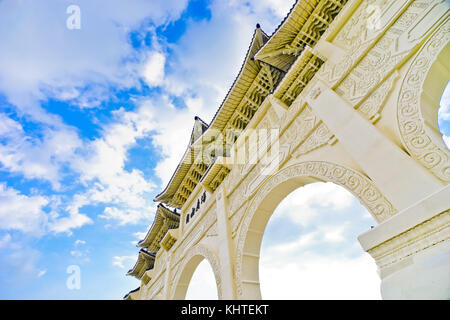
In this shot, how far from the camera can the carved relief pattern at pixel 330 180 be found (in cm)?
291

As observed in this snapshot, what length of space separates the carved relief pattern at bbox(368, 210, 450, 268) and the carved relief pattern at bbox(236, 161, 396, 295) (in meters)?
0.88

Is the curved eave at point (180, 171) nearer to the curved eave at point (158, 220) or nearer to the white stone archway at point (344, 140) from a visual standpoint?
the curved eave at point (158, 220)

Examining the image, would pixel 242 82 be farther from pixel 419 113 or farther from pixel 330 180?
pixel 419 113

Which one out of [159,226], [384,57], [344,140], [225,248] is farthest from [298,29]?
[159,226]

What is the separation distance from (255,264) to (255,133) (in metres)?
3.23

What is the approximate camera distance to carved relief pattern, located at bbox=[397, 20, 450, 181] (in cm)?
253

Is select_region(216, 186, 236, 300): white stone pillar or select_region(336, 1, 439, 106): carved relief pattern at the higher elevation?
select_region(336, 1, 439, 106): carved relief pattern

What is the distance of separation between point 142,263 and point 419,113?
1433 cm

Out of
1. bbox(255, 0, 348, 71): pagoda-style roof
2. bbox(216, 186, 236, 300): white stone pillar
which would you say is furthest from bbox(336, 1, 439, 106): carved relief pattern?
bbox(216, 186, 236, 300): white stone pillar

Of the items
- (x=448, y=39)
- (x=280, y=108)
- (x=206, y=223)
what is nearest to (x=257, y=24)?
(x=280, y=108)

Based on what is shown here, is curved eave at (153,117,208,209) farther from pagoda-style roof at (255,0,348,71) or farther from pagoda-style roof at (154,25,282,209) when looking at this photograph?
pagoda-style roof at (255,0,348,71)

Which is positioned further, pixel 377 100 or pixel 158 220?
pixel 158 220

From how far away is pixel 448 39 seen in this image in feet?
9.05

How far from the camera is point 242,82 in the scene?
A: 22.3 feet
